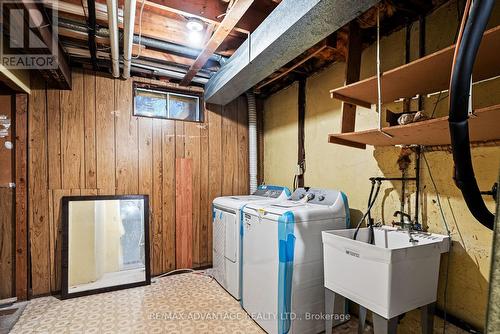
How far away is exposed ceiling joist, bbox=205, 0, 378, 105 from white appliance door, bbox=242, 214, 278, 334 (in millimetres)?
1221

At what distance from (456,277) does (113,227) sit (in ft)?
9.61

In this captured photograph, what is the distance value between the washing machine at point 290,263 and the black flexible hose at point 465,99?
966mm

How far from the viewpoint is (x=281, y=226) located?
1801mm

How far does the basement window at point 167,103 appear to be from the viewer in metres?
2.98

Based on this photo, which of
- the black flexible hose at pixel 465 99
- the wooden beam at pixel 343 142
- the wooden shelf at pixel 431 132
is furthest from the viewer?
the wooden beam at pixel 343 142

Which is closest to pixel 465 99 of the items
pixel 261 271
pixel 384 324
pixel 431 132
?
pixel 431 132

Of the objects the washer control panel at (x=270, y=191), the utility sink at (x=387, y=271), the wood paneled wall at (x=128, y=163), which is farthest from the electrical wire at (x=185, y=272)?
the utility sink at (x=387, y=271)

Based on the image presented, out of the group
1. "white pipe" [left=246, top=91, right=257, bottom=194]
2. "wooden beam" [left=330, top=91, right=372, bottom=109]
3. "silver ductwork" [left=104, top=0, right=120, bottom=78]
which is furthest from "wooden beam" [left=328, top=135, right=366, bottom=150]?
"white pipe" [left=246, top=91, right=257, bottom=194]

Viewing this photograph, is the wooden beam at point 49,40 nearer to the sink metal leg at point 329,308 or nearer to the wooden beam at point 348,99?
the wooden beam at point 348,99

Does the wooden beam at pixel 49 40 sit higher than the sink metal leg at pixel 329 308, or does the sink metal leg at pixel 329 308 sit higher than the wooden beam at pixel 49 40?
the wooden beam at pixel 49 40

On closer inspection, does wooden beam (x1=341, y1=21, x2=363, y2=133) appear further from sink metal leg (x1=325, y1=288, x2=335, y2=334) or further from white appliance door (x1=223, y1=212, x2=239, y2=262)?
white appliance door (x1=223, y1=212, x2=239, y2=262)

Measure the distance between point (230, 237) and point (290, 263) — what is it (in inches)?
33.9

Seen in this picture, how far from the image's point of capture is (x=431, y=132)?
4.39 ft

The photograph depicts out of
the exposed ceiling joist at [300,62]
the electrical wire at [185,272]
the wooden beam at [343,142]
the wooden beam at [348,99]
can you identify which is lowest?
the electrical wire at [185,272]
